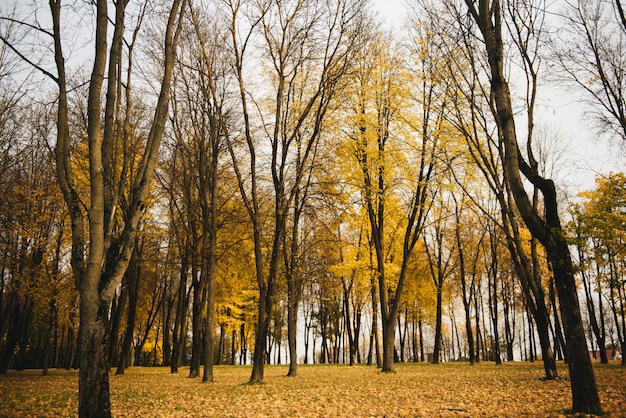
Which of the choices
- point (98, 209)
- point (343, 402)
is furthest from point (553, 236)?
point (98, 209)

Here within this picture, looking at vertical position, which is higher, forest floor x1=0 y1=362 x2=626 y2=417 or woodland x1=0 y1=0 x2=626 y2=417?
woodland x1=0 y1=0 x2=626 y2=417

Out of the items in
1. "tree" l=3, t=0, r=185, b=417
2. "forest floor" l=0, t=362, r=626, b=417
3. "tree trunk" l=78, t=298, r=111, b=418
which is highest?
"tree" l=3, t=0, r=185, b=417

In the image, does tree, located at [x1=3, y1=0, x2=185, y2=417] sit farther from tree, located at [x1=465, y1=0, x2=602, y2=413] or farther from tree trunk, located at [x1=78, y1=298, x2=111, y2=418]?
tree, located at [x1=465, y1=0, x2=602, y2=413]

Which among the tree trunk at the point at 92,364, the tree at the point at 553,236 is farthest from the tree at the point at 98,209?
the tree at the point at 553,236

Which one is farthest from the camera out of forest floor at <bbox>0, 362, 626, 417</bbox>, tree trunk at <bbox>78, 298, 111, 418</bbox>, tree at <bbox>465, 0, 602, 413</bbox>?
forest floor at <bbox>0, 362, 626, 417</bbox>

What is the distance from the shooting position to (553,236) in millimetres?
6715

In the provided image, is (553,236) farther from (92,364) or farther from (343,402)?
(92,364)

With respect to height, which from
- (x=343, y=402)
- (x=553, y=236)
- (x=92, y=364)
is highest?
(x=553, y=236)

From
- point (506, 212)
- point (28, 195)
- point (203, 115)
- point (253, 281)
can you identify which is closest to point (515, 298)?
point (253, 281)

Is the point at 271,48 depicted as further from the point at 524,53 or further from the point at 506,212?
the point at 506,212

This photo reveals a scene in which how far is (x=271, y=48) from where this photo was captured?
13.8 meters

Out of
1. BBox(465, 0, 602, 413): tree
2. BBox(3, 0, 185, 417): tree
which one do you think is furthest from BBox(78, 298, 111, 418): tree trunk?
BBox(465, 0, 602, 413): tree

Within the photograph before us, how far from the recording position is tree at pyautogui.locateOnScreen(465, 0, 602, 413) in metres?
6.23

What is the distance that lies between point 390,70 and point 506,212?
8490mm
